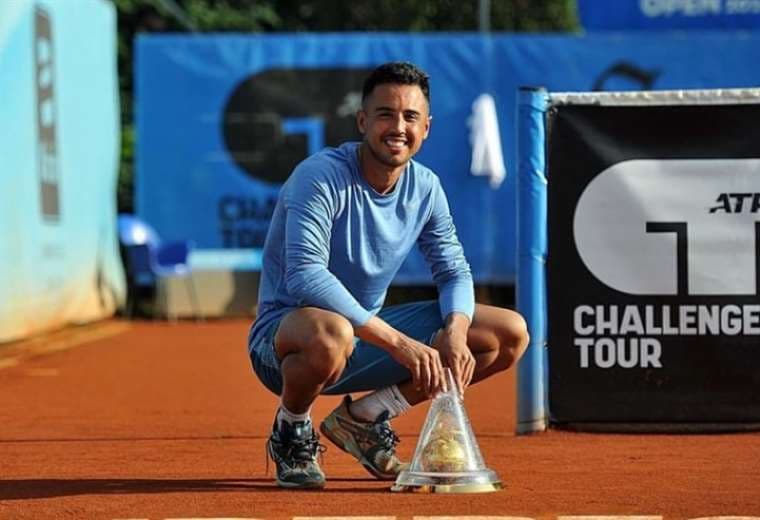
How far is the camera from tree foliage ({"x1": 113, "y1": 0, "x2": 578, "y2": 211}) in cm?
2805

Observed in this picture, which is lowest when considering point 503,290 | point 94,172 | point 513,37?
point 503,290

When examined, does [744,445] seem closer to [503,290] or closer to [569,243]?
[569,243]

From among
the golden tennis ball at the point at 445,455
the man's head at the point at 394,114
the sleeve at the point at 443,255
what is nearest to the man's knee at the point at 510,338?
the sleeve at the point at 443,255

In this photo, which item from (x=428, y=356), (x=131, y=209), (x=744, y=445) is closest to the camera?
(x=428, y=356)

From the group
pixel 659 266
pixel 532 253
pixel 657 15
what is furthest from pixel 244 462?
pixel 657 15

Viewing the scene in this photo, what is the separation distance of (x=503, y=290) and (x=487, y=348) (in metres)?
12.7

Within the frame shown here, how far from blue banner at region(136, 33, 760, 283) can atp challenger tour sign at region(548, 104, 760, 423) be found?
10444mm

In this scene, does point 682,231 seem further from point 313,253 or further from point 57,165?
point 57,165

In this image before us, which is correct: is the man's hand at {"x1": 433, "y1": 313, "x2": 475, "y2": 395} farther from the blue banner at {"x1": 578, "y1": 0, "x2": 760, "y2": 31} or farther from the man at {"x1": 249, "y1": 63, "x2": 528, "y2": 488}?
the blue banner at {"x1": 578, "y1": 0, "x2": 760, "y2": 31}

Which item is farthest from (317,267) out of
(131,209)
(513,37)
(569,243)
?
(131,209)

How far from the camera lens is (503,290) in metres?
19.0

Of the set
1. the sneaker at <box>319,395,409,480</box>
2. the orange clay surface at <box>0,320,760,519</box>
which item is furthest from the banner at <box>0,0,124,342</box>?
the sneaker at <box>319,395,409,480</box>

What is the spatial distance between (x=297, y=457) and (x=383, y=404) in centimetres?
43

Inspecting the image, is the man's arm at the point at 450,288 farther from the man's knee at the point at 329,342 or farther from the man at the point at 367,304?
the man's knee at the point at 329,342
